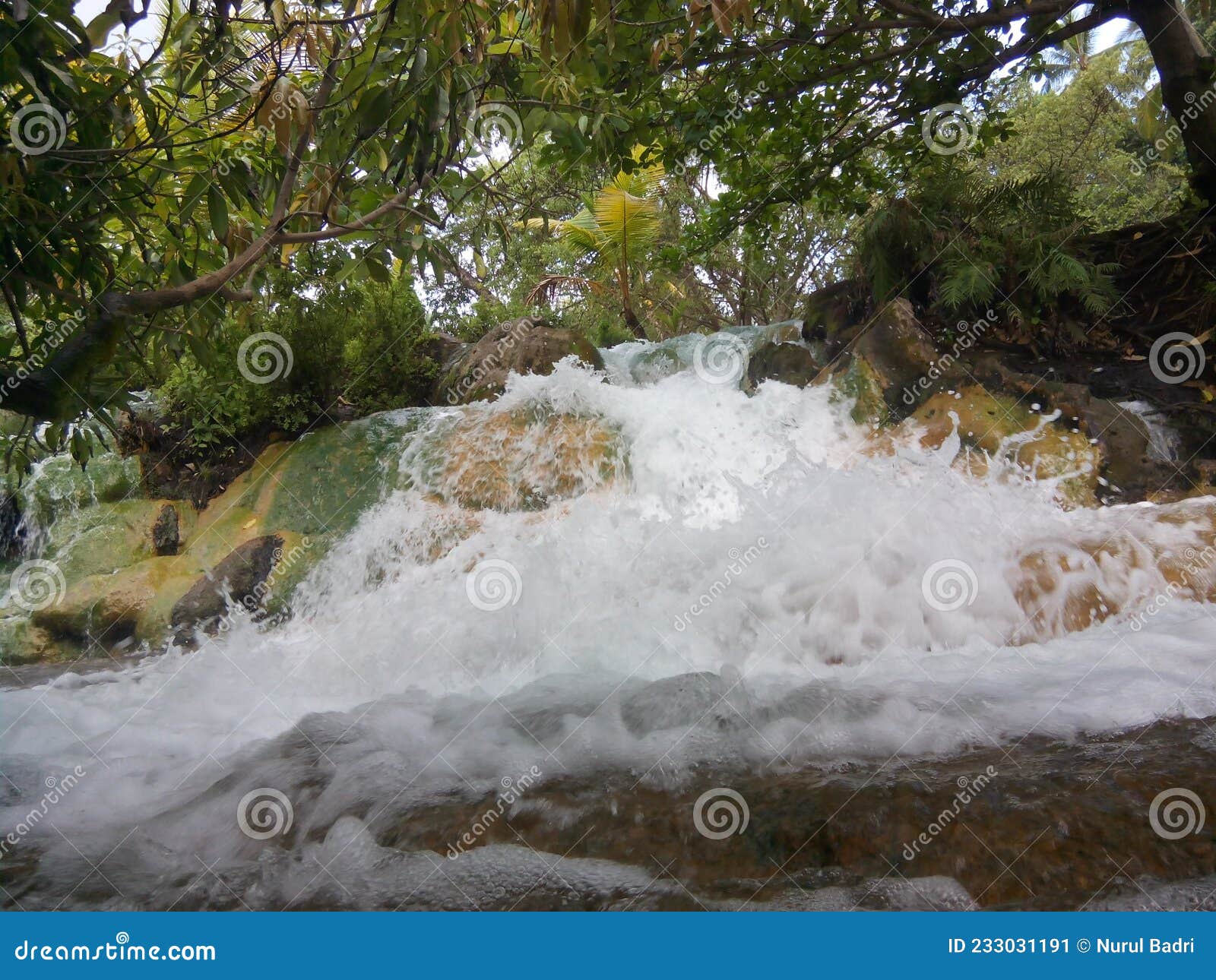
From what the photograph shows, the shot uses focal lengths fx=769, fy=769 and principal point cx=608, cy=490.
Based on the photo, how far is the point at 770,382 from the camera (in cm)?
728

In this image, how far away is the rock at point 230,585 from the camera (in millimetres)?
5895

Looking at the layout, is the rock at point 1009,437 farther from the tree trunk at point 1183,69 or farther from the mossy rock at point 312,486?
the mossy rock at point 312,486

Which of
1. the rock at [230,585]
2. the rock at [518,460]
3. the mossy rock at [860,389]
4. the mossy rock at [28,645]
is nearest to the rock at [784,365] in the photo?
the mossy rock at [860,389]

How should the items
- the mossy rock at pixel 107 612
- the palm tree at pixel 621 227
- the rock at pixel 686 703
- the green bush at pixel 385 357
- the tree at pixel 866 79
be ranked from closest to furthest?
the rock at pixel 686 703 < the tree at pixel 866 79 < the mossy rock at pixel 107 612 < the green bush at pixel 385 357 < the palm tree at pixel 621 227

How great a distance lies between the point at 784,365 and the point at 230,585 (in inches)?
213

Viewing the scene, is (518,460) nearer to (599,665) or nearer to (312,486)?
(312,486)

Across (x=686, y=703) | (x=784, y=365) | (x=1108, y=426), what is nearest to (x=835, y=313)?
(x=784, y=365)

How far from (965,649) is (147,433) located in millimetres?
7157

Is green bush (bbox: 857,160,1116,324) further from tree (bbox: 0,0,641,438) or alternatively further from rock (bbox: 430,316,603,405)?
tree (bbox: 0,0,641,438)

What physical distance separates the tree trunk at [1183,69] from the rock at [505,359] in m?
5.26

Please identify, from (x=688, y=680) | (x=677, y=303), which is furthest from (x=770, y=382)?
(x=677, y=303)

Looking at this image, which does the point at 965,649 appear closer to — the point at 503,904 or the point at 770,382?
the point at 503,904

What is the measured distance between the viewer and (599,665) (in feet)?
12.9

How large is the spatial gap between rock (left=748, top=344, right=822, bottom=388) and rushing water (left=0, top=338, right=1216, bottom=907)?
0.99 m
